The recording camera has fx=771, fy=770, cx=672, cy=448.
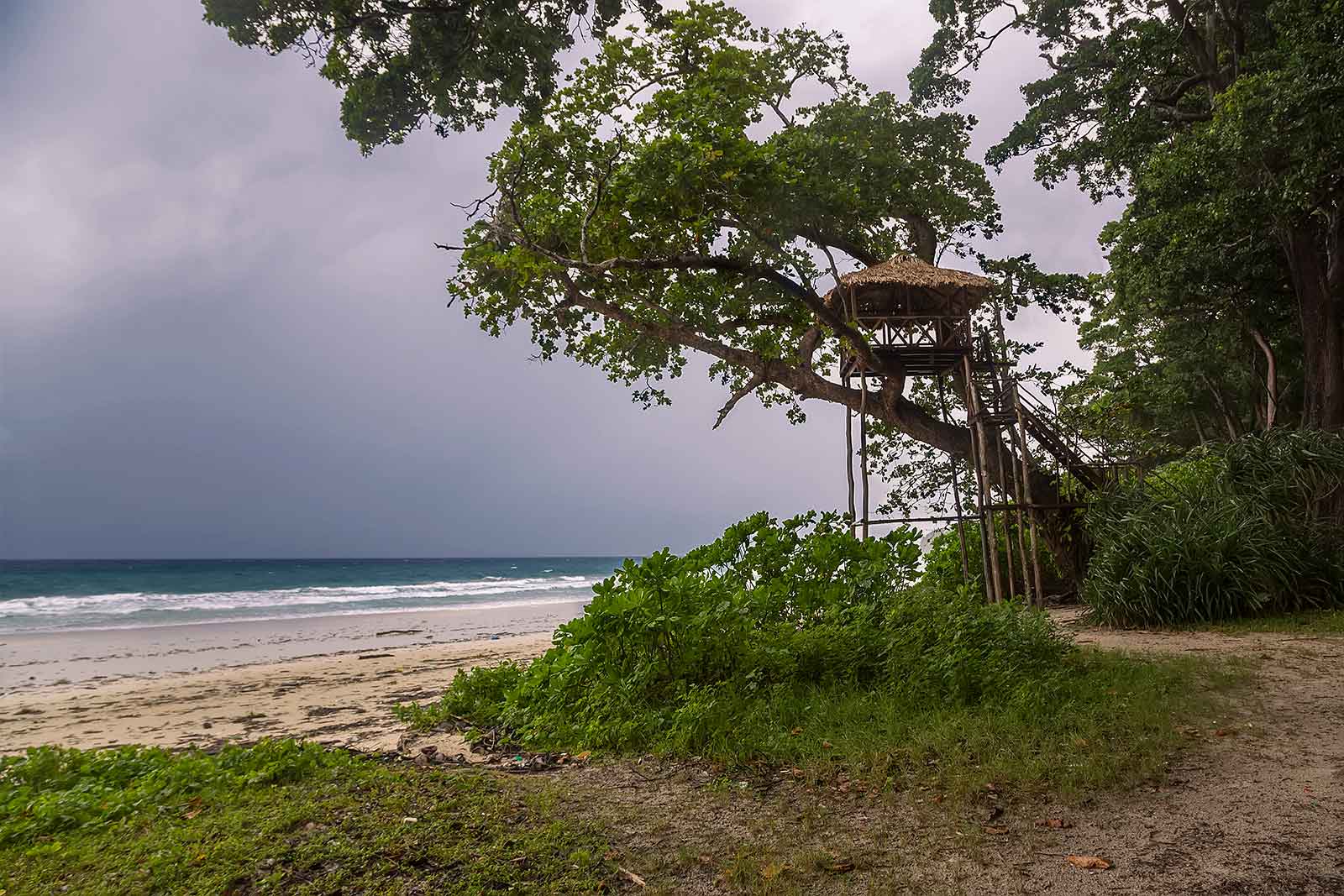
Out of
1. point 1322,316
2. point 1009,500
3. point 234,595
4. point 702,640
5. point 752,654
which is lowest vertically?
point 234,595

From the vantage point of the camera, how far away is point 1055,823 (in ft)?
11.7

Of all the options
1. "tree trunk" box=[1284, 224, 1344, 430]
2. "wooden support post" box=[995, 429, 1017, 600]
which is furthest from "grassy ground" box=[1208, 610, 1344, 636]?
"tree trunk" box=[1284, 224, 1344, 430]

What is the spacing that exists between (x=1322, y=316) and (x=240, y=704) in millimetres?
17071

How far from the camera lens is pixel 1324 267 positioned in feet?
45.3

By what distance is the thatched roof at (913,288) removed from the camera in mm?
12555

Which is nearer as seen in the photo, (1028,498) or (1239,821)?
(1239,821)

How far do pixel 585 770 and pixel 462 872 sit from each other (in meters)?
1.67

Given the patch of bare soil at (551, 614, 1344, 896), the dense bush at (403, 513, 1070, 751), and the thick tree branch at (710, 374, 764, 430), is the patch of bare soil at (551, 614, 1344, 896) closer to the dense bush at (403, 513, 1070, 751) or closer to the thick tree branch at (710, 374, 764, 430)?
the dense bush at (403, 513, 1070, 751)

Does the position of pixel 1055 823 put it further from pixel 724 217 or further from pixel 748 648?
pixel 724 217

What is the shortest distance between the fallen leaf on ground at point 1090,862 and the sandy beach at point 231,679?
15.4 ft

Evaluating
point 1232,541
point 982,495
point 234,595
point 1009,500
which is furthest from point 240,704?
point 234,595

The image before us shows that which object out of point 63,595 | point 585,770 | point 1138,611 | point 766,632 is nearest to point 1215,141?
point 1138,611

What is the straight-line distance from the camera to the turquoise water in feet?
76.1

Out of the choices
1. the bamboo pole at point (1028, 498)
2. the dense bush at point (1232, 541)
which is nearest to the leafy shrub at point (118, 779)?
the dense bush at point (1232, 541)
